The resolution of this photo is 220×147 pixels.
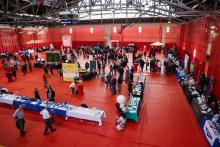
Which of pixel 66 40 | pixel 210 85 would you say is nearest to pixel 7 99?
pixel 210 85

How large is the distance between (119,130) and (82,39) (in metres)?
32.0

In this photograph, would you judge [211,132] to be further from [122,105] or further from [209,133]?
[122,105]

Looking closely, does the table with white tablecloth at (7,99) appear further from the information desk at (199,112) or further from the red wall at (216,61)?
the red wall at (216,61)

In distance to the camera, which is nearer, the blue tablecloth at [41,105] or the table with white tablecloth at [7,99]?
the blue tablecloth at [41,105]

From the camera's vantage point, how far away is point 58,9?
15680 mm

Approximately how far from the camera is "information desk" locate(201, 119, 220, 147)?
20.7ft

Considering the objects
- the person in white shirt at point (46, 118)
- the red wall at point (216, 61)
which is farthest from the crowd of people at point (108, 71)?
→ the red wall at point (216, 61)

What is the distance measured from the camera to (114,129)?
7895 millimetres

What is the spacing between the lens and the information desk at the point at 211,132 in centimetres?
632

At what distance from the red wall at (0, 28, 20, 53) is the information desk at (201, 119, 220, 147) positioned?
27.7 m

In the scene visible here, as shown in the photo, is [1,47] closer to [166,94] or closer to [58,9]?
[58,9]

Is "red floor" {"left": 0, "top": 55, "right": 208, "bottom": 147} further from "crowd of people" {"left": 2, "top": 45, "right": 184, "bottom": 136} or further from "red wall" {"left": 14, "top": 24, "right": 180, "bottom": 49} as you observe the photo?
"red wall" {"left": 14, "top": 24, "right": 180, "bottom": 49}

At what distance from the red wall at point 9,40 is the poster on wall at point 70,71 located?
54.4 feet

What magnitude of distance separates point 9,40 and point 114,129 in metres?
25.9
